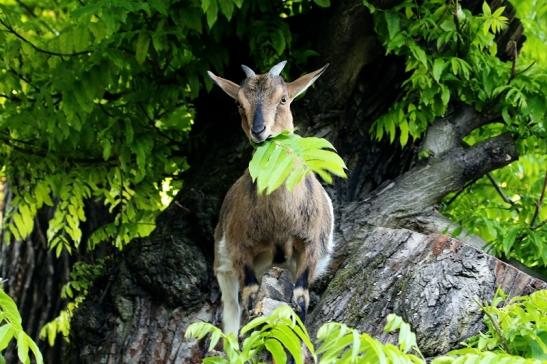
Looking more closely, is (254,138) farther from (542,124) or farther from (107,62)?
(542,124)

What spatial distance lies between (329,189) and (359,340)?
4.21 m

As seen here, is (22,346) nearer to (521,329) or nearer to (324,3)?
(521,329)

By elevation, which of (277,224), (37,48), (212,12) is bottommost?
(277,224)

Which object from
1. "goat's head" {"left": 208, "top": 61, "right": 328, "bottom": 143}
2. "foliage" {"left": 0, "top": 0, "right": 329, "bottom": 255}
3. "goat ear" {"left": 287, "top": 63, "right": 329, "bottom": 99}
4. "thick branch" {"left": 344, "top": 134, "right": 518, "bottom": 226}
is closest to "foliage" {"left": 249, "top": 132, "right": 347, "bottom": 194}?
"goat's head" {"left": 208, "top": 61, "right": 328, "bottom": 143}

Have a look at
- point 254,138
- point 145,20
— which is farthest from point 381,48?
point 254,138

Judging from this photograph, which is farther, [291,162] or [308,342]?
[291,162]

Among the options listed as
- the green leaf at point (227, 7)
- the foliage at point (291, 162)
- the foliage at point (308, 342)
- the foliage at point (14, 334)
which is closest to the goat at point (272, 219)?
the green leaf at point (227, 7)

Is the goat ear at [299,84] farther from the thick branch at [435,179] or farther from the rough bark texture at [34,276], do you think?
the rough bark texture at [34,276]

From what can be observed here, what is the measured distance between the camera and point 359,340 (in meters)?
3.44

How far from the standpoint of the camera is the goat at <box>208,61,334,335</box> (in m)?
5.99

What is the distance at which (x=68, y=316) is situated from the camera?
325 inches

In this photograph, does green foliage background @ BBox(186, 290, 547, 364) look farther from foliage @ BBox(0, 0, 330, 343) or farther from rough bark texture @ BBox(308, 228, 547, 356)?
foliage @ BBox(0, 0, 330, 343)

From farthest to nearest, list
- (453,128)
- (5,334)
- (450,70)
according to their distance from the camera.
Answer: (453,128)
(450,70)
(5,334)

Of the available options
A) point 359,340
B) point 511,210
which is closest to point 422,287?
point 359,340
